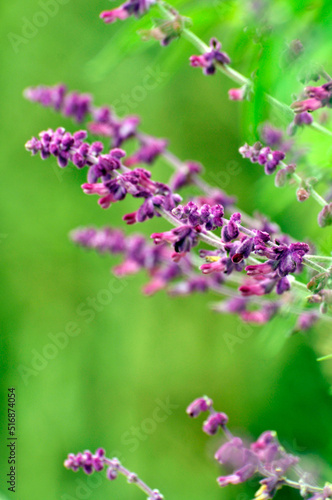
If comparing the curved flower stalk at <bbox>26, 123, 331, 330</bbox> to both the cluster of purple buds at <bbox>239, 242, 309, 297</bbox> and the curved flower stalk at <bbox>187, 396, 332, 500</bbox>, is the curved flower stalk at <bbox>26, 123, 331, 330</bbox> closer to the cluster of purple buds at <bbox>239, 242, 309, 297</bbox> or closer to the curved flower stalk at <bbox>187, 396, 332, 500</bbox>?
the cluster of purple buds at <bbox>239, 242, 309, 297</bbox>

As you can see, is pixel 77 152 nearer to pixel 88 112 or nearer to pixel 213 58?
pixel 213 58

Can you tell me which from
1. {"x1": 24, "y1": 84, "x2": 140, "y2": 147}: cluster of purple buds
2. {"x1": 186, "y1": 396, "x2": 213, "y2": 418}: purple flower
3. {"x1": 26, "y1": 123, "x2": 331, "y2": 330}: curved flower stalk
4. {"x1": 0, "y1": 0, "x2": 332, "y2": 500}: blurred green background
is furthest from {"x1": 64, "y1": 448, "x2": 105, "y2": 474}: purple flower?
{"x1": 0, "y1": 0, "x2": 332, "y2": 500}: blurred green background

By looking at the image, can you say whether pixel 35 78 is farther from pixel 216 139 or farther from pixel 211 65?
pixel 211 65

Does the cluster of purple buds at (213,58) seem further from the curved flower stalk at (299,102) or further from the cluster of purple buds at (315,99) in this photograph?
the cluster of purple buds at (315,99)

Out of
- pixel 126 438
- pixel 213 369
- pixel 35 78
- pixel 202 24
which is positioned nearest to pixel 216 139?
pixel 35 78

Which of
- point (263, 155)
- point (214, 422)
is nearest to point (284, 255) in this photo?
point (263, 155)

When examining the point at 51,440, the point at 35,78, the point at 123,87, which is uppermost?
the point at 123,87
